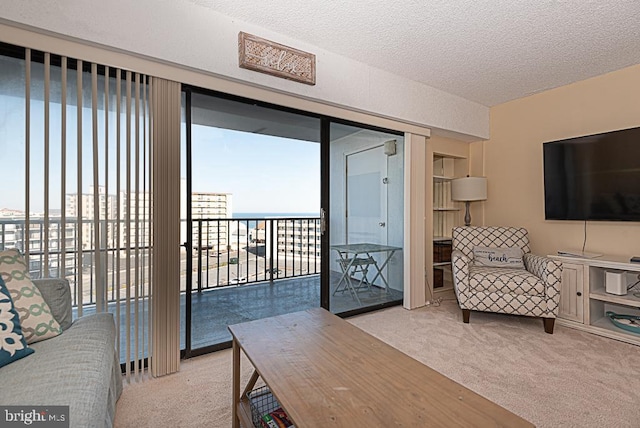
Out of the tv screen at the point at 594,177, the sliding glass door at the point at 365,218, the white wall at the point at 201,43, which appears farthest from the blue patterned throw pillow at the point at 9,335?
the tv screen at the point at 594,177

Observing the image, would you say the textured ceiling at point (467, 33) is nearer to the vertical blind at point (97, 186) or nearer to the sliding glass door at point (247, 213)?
the sliding glass door at point (247, 213)

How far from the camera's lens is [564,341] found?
99.7 inches

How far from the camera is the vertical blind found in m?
1.70

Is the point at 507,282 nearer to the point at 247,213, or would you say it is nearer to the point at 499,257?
the point at 499,257

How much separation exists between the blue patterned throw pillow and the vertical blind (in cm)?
49

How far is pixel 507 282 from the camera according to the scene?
2.76 meters

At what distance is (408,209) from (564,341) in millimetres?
1744

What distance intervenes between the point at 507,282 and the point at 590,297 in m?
0.73

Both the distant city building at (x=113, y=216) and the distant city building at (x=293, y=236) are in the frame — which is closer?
the distant city building at (x=113, y=216)

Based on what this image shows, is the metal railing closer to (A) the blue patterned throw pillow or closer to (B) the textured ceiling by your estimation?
(B) the textured ceiling

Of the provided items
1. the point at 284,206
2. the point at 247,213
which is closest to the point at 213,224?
the point at 247,213

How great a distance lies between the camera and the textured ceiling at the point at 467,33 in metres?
2.05

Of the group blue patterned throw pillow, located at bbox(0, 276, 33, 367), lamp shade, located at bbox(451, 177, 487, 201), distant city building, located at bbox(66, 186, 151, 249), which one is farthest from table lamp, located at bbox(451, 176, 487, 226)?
blue patterned throw pillow, located at bbox(0, 276, 33, 367)

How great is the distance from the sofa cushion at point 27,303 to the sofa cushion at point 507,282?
3.03 meters
